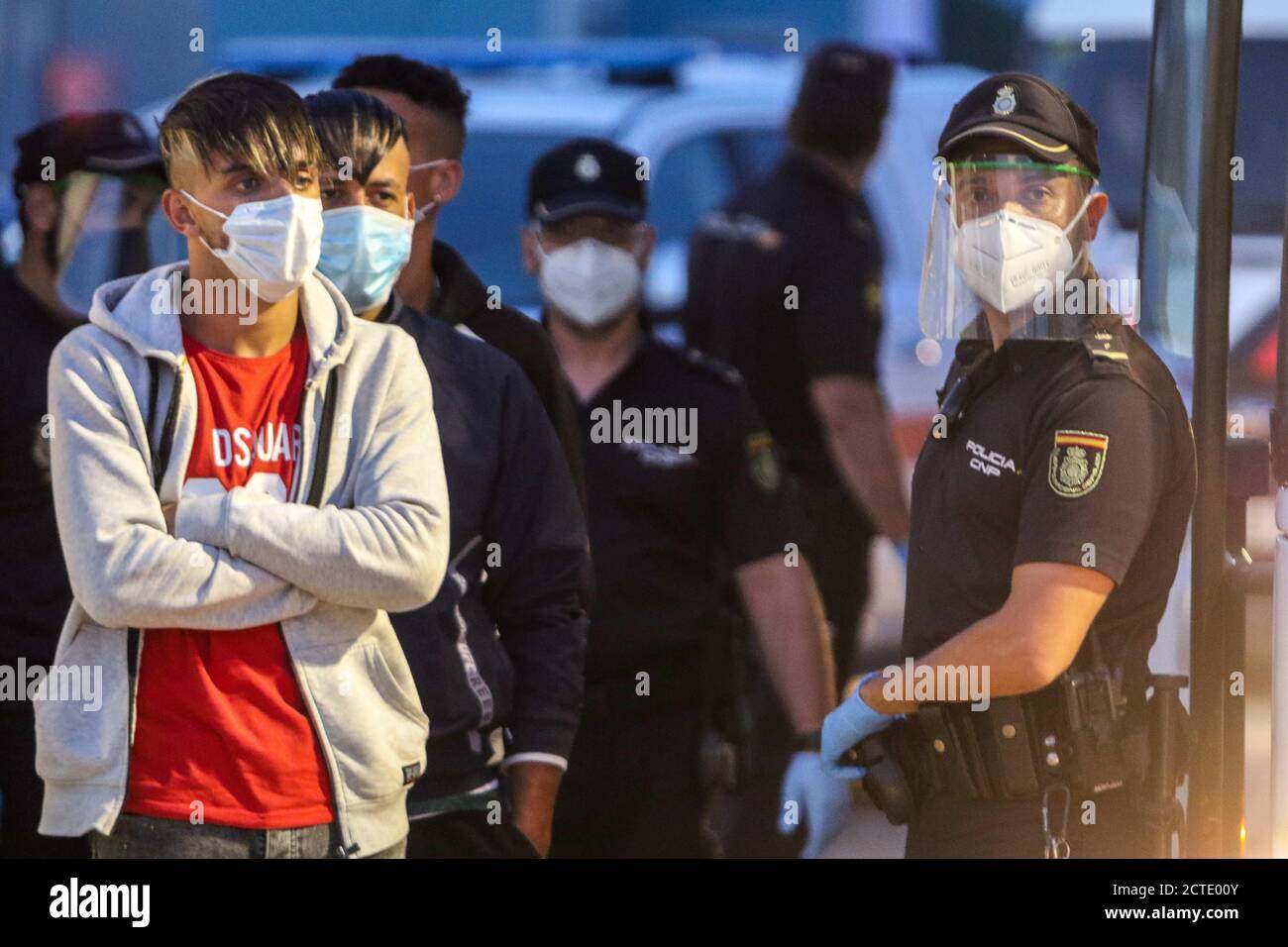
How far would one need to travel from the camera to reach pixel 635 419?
3.96 meters

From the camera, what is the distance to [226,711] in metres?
2.70

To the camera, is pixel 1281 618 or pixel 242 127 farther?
pixel 1281 618

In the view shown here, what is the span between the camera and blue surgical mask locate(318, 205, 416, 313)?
123 inches

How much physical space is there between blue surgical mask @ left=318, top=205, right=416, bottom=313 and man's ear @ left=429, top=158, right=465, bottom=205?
37cm

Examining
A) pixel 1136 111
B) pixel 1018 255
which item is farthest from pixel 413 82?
pixel 1136 111

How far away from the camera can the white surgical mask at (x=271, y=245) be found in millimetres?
2787

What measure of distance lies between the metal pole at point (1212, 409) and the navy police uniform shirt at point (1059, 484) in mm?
143

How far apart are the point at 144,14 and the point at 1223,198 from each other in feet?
17.0

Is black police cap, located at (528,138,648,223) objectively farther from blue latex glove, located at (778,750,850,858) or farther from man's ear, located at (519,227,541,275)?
blue latex glove, located at (778,750,850,858)

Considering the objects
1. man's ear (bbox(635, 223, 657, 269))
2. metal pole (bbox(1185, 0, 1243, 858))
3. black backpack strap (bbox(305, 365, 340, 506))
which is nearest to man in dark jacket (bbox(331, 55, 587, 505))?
man's ear (bbox(635, 223, 657, 269))

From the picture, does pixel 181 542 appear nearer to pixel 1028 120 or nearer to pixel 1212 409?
pixel 1028 120

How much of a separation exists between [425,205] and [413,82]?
0.25 metres
